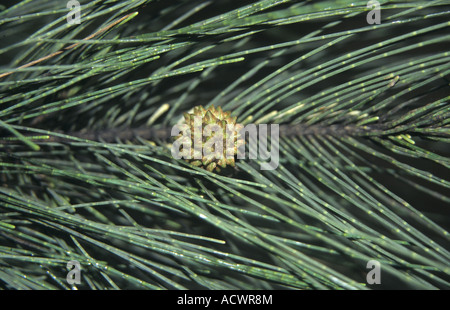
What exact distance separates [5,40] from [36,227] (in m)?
0.30

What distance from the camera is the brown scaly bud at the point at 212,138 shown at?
39 cm

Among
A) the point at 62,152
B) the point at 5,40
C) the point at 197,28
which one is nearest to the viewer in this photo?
the point at 197,28

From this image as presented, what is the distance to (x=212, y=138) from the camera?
1.26 feet

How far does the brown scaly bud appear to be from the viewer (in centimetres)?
39

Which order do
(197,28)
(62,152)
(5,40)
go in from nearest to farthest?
1. (197,28)
2. (62,152)
3. (5,40)

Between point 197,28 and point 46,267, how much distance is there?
0.31m

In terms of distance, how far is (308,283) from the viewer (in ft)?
1.16

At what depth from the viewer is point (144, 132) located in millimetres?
479

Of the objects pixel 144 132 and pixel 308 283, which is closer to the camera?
pixel 308 283

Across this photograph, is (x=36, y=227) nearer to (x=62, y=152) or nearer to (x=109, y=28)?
(x=62, y=152)
